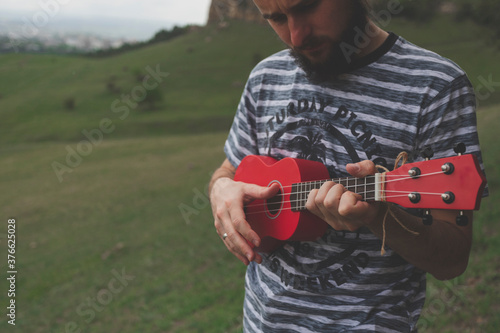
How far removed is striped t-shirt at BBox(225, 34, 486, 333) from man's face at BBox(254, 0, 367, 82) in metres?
0.08

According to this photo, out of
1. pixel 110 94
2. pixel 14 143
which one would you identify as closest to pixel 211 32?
pixel 110 94

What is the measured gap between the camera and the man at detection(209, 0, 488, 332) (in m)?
1.52

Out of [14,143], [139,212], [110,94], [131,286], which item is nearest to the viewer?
[131,286]

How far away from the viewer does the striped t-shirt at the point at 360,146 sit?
1.55m

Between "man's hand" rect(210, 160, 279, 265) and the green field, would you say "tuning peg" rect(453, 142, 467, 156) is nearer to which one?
"man's hand" rect(210, 160, 279, 265)

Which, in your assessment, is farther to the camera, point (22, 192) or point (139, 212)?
point (22, 192)

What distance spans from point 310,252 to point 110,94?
1526 inches

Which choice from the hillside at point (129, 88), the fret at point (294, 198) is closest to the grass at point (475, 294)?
the fret at point (294, 198)

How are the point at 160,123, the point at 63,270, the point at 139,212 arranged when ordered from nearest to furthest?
the point at 63,270 < the point at 139,212 < the point at 160,123

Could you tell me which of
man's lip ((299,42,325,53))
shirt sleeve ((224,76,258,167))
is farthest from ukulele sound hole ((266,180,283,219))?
man's lip ((299,42,325,53))

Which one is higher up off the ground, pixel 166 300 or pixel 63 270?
pixel 166 300

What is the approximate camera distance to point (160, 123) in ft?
104

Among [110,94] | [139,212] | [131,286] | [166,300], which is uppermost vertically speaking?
[166,300]

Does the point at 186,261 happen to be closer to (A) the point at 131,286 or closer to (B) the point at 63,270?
(A) the point at 131,286
